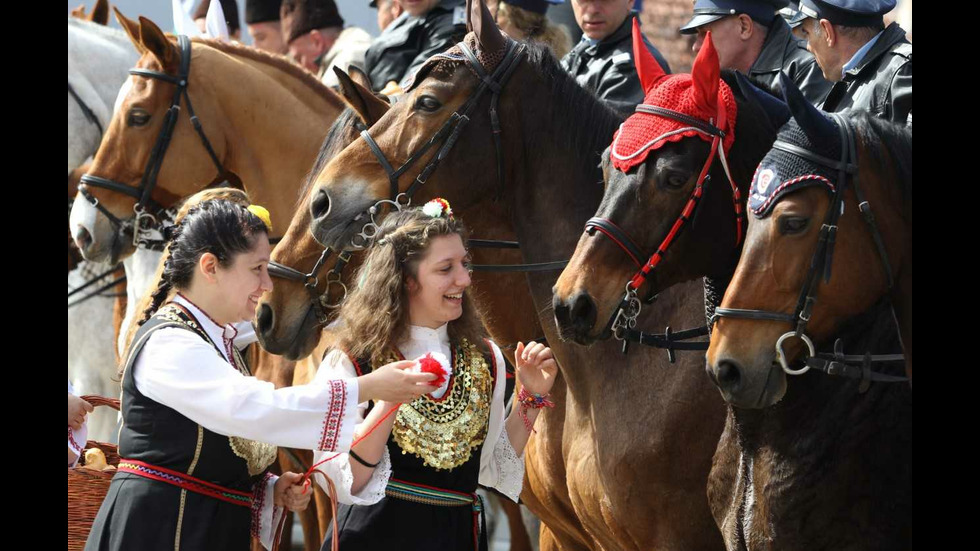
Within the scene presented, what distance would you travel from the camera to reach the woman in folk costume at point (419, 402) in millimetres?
3914

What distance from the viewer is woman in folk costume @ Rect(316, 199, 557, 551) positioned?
12.8ft

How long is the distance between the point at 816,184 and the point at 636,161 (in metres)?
0.73

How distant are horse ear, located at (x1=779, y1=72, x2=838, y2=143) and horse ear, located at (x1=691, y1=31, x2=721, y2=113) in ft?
1.68

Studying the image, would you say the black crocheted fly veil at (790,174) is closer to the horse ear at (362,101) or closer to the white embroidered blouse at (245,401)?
the white embroidered blouse at (245,401)

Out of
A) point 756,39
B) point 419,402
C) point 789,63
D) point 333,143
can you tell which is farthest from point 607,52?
point 419,402

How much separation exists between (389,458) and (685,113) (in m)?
1.34

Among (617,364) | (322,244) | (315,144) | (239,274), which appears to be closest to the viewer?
(239,274)

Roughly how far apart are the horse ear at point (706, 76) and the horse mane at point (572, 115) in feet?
2.46

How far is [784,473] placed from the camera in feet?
12.1

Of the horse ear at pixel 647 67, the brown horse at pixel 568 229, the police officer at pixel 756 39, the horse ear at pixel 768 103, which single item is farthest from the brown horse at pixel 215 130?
the horse ear at pixel 768 103

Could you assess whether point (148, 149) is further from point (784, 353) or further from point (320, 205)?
point (784, 353)
